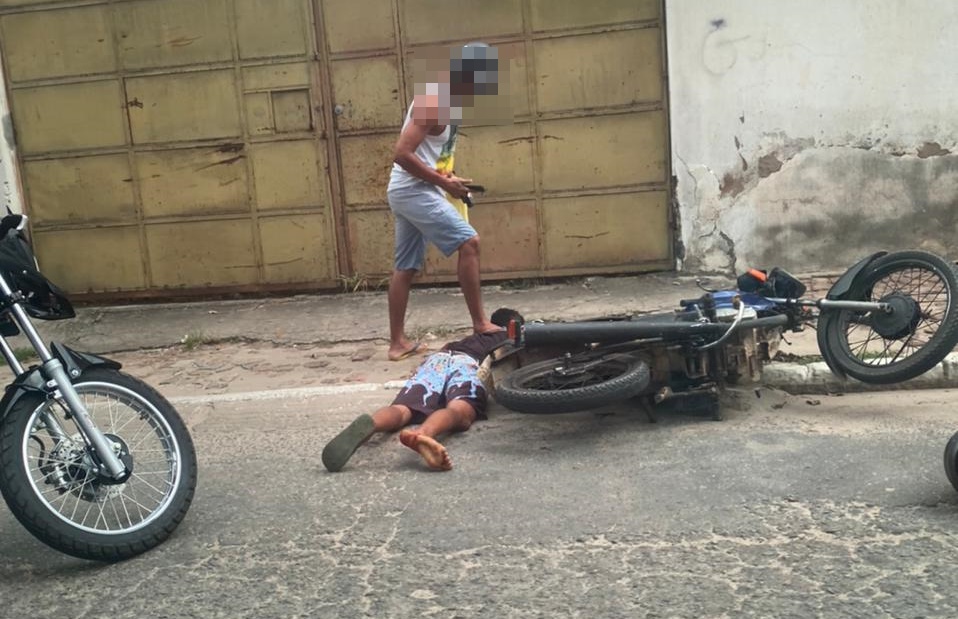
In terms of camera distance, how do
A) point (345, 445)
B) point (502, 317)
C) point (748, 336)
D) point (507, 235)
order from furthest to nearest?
point (507, 235), point (502, 317), point (748, 336), point (345, 445)

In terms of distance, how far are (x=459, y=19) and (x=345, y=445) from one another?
14.0 ft

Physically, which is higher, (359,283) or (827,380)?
(359,283)

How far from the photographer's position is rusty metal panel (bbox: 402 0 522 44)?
684 centimetres

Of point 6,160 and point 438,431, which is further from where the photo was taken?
point 6,160

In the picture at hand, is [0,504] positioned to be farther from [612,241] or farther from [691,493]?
[612,241]

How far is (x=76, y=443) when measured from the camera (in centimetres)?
304

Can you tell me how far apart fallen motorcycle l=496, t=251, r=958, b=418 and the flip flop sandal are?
0.65 meters

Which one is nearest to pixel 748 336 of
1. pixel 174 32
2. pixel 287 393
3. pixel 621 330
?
pixel 621 330

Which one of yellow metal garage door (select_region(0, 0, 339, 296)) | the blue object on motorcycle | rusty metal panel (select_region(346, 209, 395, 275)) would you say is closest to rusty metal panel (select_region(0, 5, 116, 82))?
yellow metal garage door (select_region(0, 0, 339, 296))

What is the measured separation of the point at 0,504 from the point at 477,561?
218cm

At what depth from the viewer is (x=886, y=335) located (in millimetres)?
4195

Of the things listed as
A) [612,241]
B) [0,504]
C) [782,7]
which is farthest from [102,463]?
[782,7]

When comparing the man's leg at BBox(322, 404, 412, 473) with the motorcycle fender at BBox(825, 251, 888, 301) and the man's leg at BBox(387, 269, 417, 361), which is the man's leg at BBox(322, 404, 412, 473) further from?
the motorcycle fender at BBox(825, 251, 888, 301)

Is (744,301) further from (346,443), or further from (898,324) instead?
(346,443)
